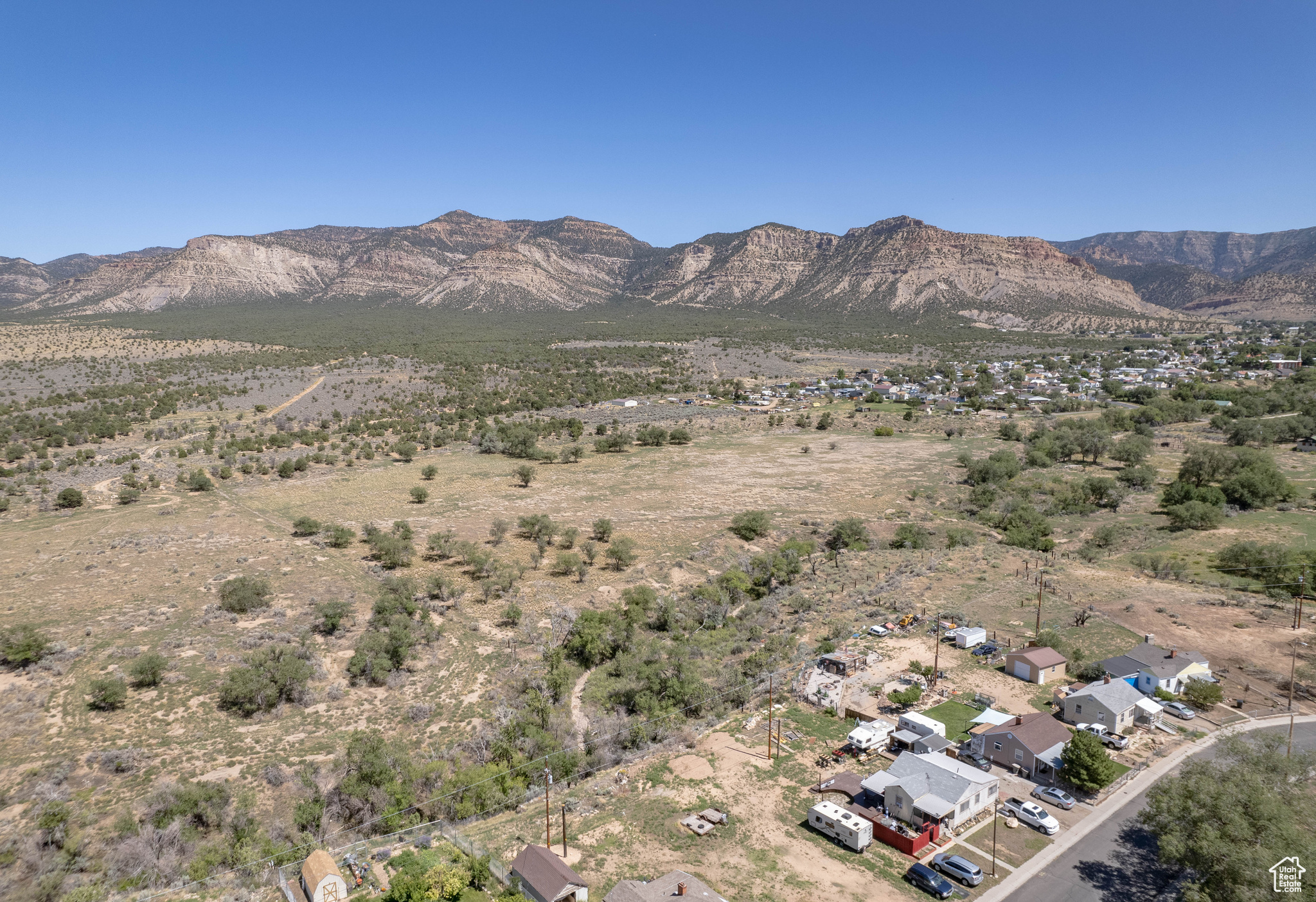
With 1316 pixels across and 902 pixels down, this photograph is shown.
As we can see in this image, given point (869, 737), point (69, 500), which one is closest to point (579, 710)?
point (869, 737)

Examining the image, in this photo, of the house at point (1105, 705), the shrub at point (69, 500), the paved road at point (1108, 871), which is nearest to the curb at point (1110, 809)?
the paved road at point (1108, 871)

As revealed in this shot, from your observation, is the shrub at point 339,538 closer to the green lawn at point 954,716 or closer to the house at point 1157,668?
the green lawn at point 954,716

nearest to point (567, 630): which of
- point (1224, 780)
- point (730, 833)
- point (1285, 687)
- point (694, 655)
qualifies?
point (694, 655)

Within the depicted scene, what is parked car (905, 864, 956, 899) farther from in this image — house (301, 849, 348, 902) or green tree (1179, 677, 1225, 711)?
green tree (1179, 677, 1225, 711)

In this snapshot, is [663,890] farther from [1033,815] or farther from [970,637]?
[970,637]

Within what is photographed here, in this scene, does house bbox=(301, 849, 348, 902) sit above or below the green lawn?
above

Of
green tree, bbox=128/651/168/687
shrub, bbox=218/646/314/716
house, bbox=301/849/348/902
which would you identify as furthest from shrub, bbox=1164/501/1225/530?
green tree, bbox=128/651/168/687

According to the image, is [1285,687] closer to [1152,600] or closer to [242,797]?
[1152,600]
